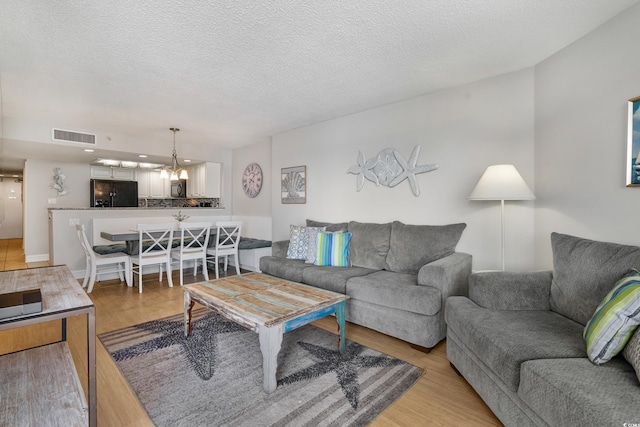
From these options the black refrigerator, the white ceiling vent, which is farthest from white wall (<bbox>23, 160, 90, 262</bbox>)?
the white ceiling vent

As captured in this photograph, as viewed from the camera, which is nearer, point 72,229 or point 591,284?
point 591,284

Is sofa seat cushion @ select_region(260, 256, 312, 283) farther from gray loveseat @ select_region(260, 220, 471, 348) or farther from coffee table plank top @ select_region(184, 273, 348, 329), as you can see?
coffee table plank top @ select_region(184, 273, 348, 329)

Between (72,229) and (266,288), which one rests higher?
(72,229)

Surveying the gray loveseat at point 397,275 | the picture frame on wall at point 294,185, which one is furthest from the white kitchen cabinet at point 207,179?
the gray loveseat at point 397,275

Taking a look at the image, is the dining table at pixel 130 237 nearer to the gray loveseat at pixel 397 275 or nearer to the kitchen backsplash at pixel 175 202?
the gray loveseat at pixel 397 275

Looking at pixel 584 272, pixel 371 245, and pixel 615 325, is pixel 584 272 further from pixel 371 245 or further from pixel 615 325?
pixel 371 245

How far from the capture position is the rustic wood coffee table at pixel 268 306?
1873 millimetres

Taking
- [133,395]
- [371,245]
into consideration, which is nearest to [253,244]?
Result: [371,245]

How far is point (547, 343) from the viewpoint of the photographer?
148cm

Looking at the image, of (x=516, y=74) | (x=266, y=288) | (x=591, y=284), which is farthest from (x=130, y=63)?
(x=591, y=284)

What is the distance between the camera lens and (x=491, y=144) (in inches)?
115

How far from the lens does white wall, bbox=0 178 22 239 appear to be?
28.2ft

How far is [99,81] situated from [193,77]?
94cm

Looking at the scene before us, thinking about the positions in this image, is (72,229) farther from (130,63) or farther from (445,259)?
(445,259)
